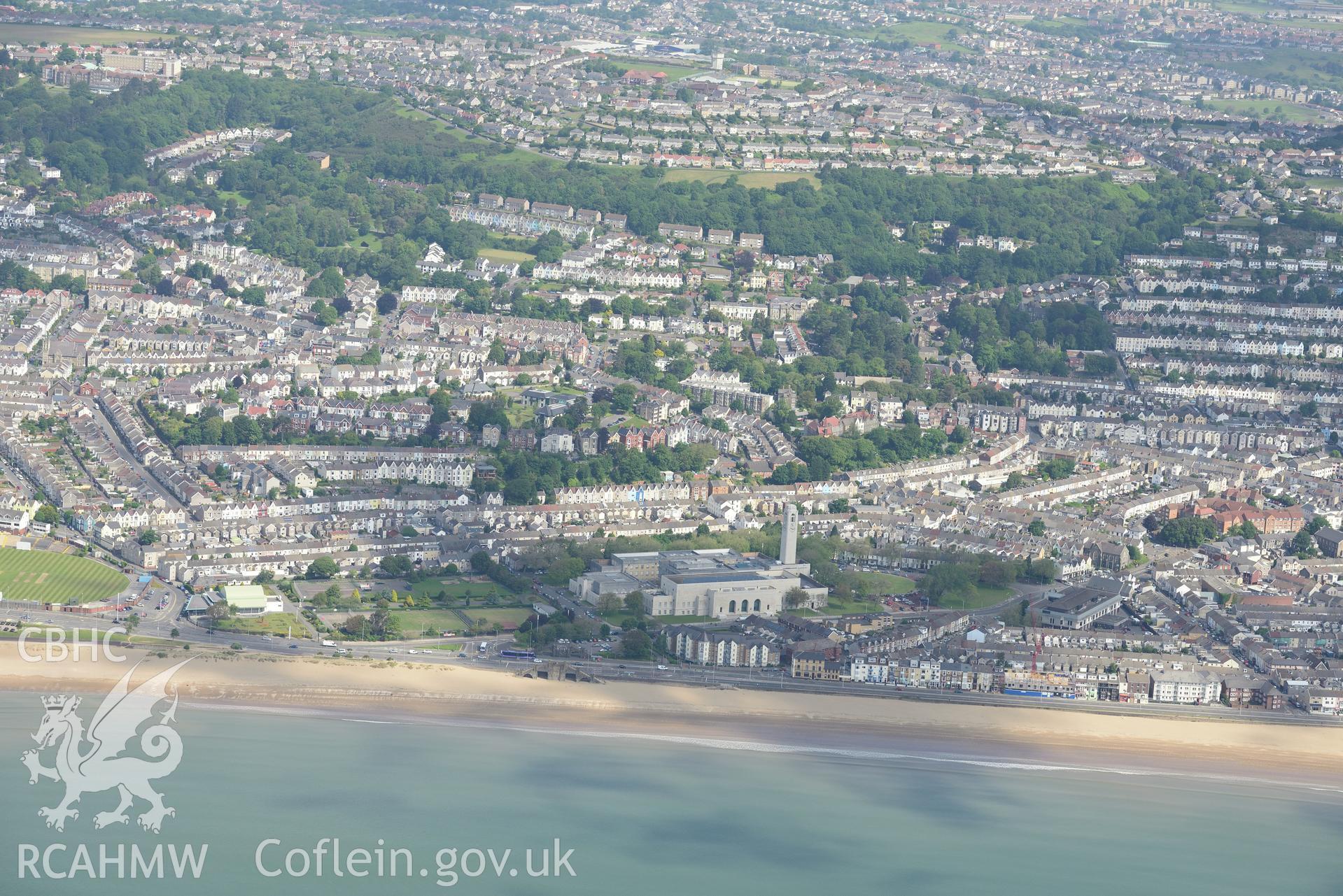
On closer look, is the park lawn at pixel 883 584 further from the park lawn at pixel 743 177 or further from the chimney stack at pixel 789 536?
the park lawn at pixel 743 177

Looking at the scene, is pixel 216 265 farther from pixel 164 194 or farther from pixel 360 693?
pixel 360 693

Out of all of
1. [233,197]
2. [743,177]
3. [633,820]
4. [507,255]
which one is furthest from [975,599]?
[233,197]

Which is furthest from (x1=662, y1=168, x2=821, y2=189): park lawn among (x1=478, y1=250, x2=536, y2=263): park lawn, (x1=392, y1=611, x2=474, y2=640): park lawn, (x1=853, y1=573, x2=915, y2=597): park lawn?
(x1=392, y1=611, x2=474, y2=640): park lawn

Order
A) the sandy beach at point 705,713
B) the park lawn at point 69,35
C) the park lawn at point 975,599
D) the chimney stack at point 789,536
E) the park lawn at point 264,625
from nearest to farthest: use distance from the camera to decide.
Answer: the sandy beach at point 705,713 → the park lawn at point 264,625 → the park lawn at point 975,599 → the chimney stack at point 789,536 → the park lawn at point 69,35

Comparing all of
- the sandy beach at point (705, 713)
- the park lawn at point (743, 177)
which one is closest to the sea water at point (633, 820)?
the sandy beach at point (705, 713)

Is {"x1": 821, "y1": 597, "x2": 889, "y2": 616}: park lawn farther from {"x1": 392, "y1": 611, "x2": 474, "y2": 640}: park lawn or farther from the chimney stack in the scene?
{"x1": 392, "y1": 611, "x2": 474, "y2": 640}: park lawn

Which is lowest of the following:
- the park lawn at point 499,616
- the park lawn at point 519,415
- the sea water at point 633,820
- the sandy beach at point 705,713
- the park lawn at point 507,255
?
the sea water at point 633,820

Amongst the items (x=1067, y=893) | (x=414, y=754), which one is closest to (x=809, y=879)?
(x=1067, y=893)

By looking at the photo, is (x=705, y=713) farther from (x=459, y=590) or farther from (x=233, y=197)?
(x=233, y=197)
